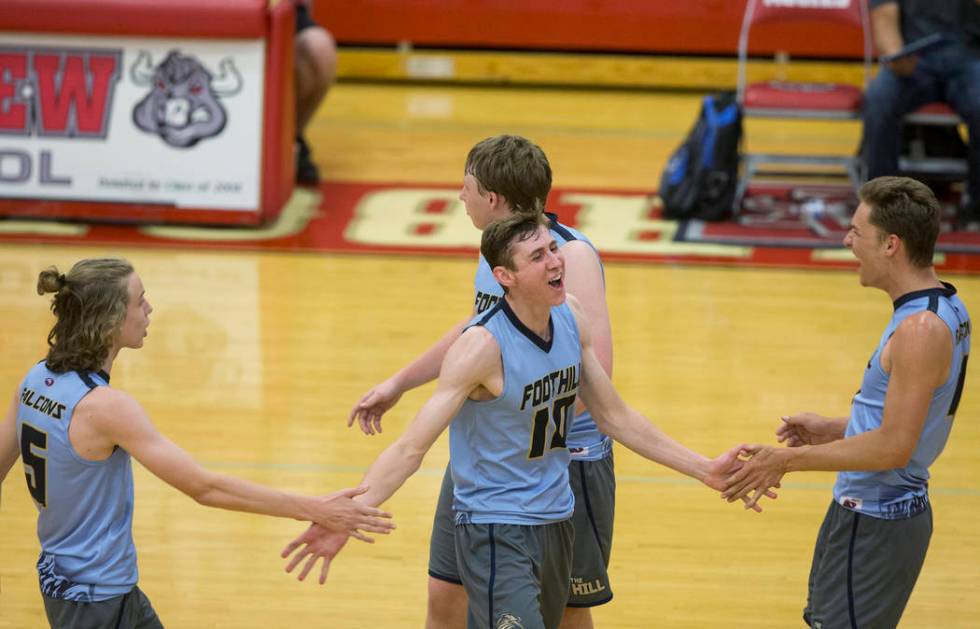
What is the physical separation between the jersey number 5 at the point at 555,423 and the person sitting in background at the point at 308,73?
677 centimetres

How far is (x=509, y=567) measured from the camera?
352 centimetres

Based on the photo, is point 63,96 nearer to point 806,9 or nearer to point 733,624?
point 806,9

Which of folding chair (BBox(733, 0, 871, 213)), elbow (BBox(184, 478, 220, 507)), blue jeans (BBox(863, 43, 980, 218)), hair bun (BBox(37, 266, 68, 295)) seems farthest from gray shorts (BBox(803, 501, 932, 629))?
folding chair (BBox(733, 0, 871, 213))

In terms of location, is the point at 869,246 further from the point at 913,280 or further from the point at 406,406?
the point at 406,406

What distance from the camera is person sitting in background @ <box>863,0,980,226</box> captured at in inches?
356

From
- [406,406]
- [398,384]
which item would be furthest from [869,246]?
[406,406]

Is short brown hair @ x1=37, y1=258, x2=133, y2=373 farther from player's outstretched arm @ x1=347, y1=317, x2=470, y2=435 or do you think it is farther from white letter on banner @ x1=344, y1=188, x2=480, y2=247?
white letter on banner @ x1=344, y1=188, x2=480, y2=247

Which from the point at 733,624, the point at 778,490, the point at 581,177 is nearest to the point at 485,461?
the point at 733,624

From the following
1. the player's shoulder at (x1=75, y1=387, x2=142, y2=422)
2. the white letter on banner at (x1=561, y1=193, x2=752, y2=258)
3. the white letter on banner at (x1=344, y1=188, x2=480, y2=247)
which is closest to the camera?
the player's shoulder at (x1=75, y1=387, x2=142, y2=422)

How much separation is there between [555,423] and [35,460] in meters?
1.19

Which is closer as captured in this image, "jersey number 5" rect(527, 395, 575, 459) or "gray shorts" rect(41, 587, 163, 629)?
"gray shorts" rect(41, 587, 163, 629)

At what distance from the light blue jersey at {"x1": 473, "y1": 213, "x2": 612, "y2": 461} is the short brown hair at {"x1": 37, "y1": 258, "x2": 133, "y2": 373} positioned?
1.00 meters

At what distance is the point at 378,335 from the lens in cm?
739

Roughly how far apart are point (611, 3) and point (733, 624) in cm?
869
